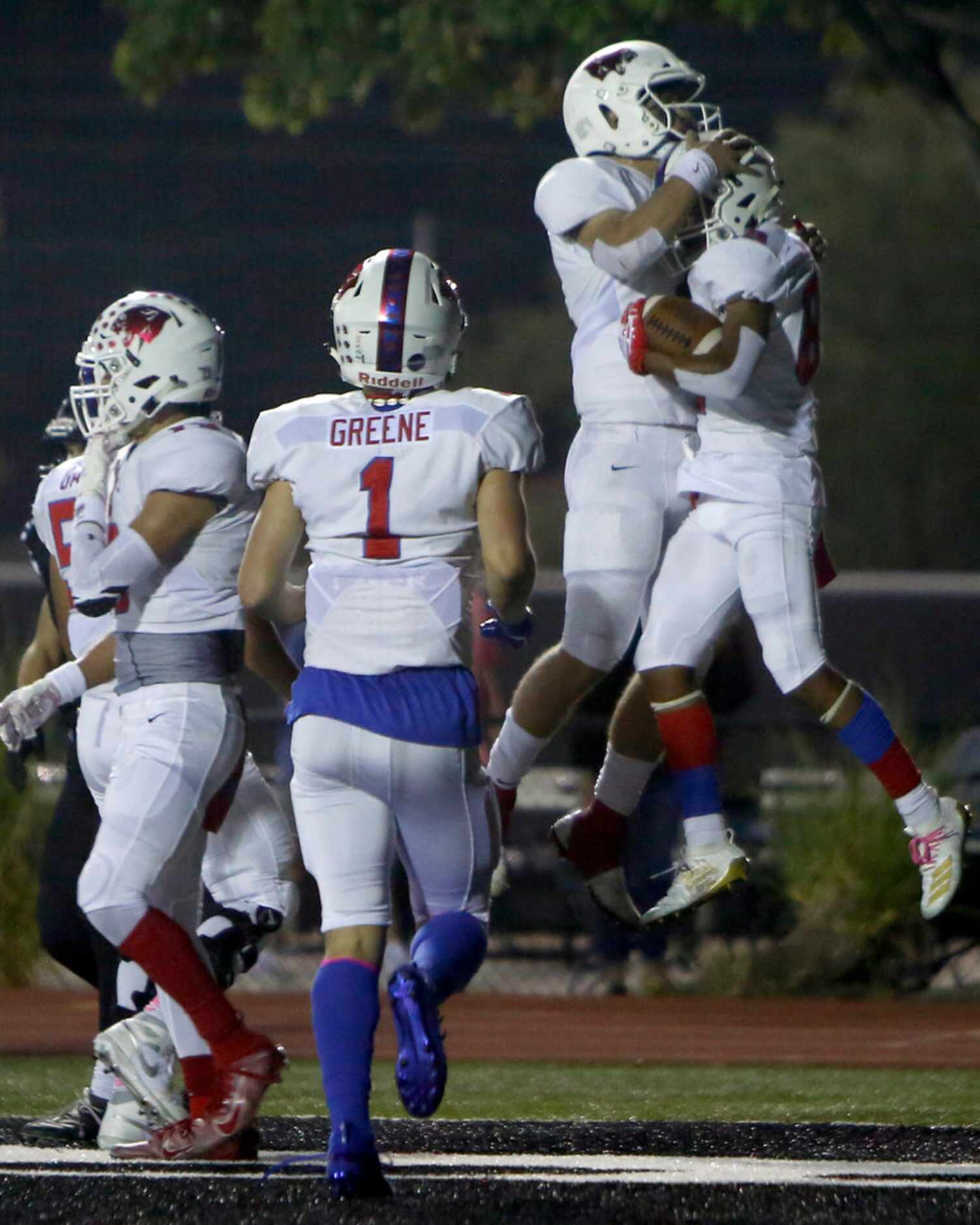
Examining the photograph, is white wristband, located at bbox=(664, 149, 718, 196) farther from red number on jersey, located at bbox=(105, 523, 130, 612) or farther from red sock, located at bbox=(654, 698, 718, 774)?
red number on jersey, located at bbox=(105, 523, 130, 612)

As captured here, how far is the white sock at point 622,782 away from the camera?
7160mm

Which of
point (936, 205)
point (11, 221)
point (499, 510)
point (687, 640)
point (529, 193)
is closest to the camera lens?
point (499, 510)

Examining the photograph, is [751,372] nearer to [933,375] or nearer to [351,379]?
[351,379]

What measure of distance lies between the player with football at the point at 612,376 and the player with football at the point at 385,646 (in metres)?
1.00

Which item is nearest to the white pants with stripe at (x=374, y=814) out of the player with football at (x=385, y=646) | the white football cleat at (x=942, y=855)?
the player with football at (x=385, y=646)

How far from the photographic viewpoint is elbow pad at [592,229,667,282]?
6570mm

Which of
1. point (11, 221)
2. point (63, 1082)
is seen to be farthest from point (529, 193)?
point (63, 1082)

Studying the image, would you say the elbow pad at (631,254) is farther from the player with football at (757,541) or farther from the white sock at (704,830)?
the white sock at (704,830)

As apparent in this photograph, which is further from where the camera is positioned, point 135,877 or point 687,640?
point 687,640

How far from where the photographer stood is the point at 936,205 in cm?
4738

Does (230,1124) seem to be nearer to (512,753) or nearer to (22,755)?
(512,753)

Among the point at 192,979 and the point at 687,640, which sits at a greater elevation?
the point at 687,640

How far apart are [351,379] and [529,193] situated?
51308 mm

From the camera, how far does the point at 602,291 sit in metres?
6.95
